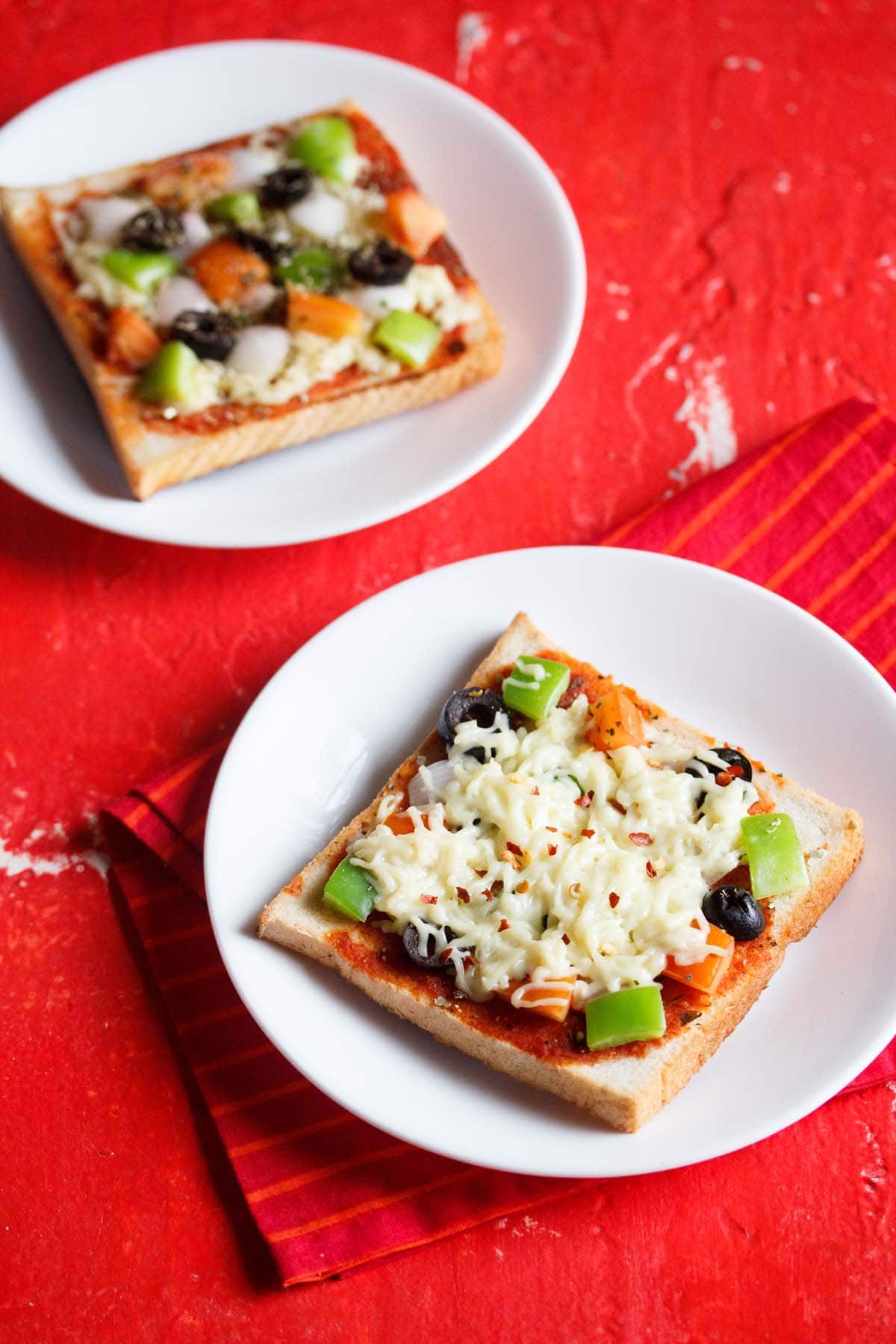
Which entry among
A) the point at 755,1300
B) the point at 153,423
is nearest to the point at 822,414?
the point at 153,423

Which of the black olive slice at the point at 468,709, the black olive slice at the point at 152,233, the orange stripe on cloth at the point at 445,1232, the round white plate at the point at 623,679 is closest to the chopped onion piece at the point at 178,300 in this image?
the black olive slice at the point at 152,233

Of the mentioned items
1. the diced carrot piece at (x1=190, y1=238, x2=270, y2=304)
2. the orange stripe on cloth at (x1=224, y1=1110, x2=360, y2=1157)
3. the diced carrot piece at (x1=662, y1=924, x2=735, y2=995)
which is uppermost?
the diced carrot piece at (x1=190, y1=238, x2=270, y2=304)

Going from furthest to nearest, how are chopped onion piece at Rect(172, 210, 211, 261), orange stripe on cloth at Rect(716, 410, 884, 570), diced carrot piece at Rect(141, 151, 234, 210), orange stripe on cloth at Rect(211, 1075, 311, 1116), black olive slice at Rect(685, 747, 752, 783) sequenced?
1. diced carrot piece at Rect(141, 151, 234, 210)
2. chopped onion piece at Rect(172, 210, 211, 261)
3. orange stripe on cloth at Rect(716, 410, 884, 570)
4. black olive slice at Rect(685, 747, 752, 783)
5. orange stripe on cloth at Rect(211, 1075, 311, 1116)

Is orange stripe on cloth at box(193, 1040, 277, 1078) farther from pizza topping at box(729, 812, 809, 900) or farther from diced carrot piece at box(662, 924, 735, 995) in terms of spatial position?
pizza topping at box(729, 812, 809, 900)

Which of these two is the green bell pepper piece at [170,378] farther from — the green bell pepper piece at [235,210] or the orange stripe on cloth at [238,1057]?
the orange stripe on cloth at [238,1057]

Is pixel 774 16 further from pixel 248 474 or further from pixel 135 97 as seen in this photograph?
pixel 248 474

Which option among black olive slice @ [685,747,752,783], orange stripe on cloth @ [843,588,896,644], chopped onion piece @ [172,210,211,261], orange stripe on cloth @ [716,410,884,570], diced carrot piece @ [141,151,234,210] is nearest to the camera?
black olive slice @ [685,747,752,783]

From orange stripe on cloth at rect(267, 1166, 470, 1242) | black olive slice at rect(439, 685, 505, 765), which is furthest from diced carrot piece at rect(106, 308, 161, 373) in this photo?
orange stripe on cloth at rect(267, 1166, 470, 1242)
